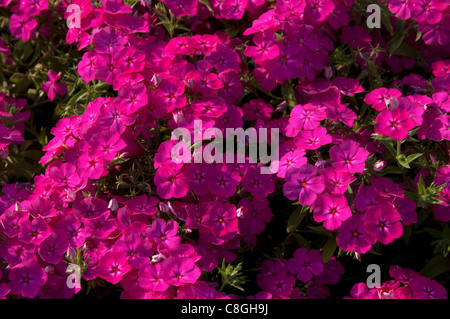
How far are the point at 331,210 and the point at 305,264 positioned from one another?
1.22 ft

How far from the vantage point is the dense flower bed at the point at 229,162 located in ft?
7.48

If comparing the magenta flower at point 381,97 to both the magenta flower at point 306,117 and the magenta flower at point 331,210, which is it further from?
the magenta flower at point 331,210

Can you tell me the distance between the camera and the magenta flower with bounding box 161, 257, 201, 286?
213 centimetres

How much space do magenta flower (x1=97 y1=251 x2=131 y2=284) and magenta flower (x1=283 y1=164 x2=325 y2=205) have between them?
726 millimetres

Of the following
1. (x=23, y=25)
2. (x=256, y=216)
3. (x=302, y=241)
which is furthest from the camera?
(x=23, y=25)

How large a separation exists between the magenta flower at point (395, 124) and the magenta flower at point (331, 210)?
0.37 metres

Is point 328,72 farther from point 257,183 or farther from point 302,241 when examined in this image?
point 302,241

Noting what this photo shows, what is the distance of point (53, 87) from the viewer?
3.01 meters

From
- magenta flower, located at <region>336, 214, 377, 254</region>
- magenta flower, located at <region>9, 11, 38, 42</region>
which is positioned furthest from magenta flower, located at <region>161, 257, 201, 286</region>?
magenta flower, located at <region>9, 11, 38, 42</region>

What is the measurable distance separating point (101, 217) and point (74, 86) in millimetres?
976

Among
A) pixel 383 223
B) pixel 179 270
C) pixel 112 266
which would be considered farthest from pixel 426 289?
pixel 112 266

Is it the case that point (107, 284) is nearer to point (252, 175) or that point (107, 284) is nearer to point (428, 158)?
point (252, 175)

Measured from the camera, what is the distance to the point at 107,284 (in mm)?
2598
